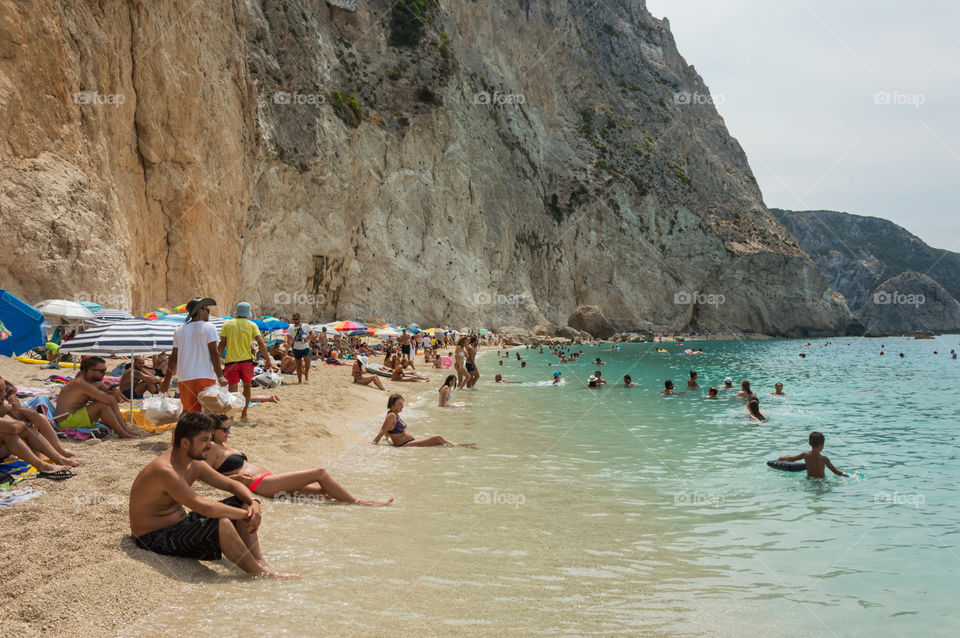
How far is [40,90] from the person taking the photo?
666 inches

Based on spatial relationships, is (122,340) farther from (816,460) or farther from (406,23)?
(406,23)

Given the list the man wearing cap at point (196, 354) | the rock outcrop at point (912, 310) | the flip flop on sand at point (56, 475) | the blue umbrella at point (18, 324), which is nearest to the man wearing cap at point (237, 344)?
the man wearing cap at point (196, 354)

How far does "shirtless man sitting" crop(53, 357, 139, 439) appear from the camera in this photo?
7234 millimetres

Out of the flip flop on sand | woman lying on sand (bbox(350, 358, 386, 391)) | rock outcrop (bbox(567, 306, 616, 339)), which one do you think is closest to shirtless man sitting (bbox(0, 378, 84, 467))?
the flip flop on sand

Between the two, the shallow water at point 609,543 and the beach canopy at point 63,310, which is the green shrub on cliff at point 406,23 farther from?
the shallow water at point 609,543

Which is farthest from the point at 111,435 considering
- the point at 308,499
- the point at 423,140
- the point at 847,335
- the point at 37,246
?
the point at 847,335

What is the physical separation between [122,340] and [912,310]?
14689 centimetres

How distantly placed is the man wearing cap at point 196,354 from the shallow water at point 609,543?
2.08 meters

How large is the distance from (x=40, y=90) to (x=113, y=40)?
14.7 ft

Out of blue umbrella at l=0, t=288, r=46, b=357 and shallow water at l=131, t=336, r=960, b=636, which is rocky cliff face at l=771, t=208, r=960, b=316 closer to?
shallow water at l=131, t=336, r=960, b=636

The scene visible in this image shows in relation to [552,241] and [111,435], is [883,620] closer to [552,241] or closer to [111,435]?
[111,435]

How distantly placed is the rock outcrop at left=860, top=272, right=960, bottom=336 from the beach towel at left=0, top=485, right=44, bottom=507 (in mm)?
138281

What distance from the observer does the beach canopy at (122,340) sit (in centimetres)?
797

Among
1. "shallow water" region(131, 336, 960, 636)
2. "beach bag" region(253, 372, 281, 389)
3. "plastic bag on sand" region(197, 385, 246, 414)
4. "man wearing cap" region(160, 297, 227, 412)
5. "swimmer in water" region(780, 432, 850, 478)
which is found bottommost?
"shallow water" region(131, 336, 960, 636)
